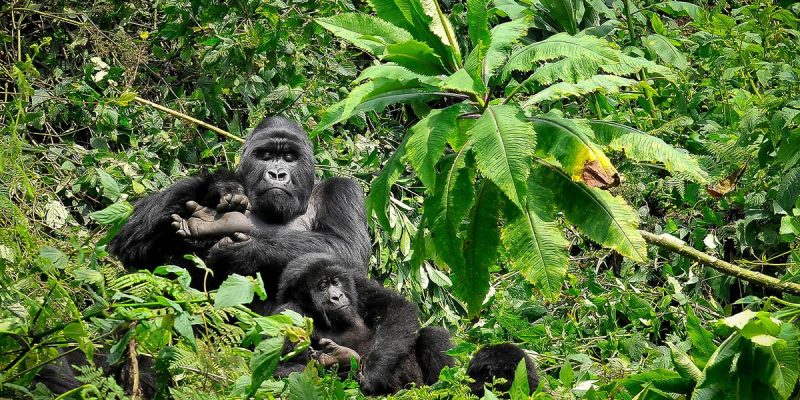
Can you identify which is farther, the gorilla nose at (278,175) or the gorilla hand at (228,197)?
the gorilla nose at (278,175)

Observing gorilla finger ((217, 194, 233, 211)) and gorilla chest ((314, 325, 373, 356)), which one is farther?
gorilla finger ((217, 194, 233, 211))

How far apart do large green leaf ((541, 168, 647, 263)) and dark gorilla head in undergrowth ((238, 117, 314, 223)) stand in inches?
128

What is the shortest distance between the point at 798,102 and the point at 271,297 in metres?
2.73

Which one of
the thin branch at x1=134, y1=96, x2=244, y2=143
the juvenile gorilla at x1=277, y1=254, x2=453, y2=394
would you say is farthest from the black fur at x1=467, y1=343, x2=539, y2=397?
the thin branch at x1=134, y1=96, x2=244, y2=143

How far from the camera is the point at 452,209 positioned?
2.49 metres

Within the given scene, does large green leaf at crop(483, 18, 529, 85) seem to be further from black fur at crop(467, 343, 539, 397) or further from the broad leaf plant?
black fur at crop(467, 343, 539, 397)

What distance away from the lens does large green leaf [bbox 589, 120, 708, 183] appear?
2518mm

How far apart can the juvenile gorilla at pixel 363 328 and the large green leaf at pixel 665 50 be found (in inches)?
85.8

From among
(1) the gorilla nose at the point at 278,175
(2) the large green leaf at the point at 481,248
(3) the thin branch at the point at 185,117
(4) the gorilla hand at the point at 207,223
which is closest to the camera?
(2) the large green leaf at the point at 481,248

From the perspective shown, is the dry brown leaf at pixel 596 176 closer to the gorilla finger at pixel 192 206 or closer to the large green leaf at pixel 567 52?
the large green leaf at pixel 567 52

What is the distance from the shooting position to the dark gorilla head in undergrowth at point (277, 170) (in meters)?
5.70

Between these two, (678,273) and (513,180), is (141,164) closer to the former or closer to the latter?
(678,273)

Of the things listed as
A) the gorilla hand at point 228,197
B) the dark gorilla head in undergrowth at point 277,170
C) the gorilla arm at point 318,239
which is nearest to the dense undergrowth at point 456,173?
the gorilla arm at point 318,239

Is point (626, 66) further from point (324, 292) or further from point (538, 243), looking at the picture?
point (324, 292)
